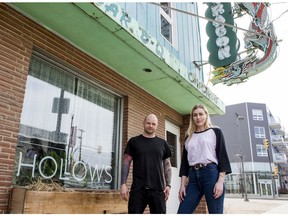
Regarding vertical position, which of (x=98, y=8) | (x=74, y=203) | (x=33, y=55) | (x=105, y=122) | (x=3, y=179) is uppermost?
(x=98, y=8)

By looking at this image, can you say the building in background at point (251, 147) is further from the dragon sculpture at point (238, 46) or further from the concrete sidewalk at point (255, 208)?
the dragon sculpture at point (238, 46)

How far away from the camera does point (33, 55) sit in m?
4.30

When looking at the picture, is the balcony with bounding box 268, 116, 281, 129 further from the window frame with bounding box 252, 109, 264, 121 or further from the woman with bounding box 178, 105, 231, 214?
the woman with bounding box 178, 105, 231, 214

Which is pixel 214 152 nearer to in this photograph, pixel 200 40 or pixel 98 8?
pixel 98 8

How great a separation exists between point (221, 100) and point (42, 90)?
16.9ft

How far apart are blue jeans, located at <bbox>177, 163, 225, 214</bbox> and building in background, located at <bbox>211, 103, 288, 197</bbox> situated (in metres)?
34.1

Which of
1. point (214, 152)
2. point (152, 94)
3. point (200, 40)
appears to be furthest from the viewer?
point (200, 40)

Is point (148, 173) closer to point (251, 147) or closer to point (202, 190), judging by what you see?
point (202, 190)

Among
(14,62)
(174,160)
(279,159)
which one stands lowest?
(174,160)

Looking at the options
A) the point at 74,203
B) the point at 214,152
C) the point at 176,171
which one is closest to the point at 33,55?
the point at 74,203

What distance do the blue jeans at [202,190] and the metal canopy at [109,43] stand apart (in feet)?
7.72

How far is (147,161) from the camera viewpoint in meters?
3.39

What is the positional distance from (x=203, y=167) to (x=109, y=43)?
8.57 feet

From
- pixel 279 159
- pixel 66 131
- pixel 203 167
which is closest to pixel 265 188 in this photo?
pixel 279 159
